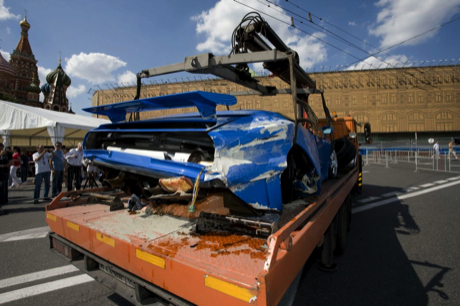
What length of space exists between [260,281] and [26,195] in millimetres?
10699

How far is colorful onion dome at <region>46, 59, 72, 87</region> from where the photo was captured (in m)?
49.5

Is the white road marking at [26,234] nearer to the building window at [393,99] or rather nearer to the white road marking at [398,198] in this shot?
the white road marking at [398,198]

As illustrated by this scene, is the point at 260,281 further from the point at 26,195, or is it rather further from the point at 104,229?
the point at 26,195

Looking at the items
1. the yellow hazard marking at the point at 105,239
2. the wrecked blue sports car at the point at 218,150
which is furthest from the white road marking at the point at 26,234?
the yellow hazard marking at the point at 105,239

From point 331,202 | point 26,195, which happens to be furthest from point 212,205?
point 26,195

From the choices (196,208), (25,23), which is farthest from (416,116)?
(25,23)

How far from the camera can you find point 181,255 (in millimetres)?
1594

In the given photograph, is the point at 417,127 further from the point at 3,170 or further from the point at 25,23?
the point at 25,23

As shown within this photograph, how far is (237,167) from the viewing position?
5.76ft

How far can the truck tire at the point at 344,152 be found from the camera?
566cm

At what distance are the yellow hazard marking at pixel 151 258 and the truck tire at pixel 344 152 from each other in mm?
5064

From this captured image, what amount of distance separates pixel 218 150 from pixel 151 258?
0.85 m

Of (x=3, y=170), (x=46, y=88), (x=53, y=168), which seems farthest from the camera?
(x=46, y=88)

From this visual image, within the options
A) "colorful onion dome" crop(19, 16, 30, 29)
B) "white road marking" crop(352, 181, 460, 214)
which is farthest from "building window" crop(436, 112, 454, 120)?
"colorful onion dome" crop(19, 16, 30, 29)
